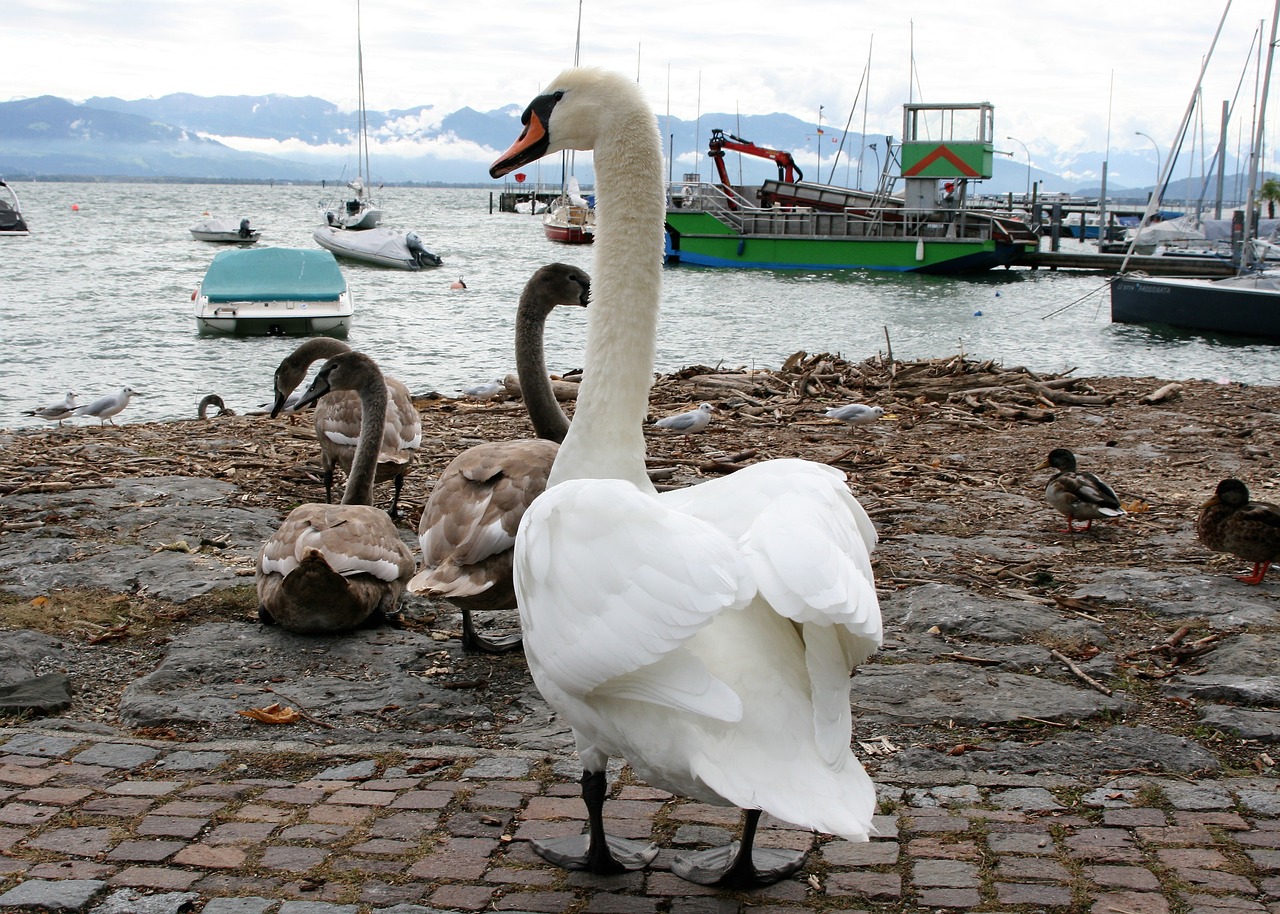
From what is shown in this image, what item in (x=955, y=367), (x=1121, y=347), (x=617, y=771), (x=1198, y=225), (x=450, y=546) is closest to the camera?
(x=617, y=771)

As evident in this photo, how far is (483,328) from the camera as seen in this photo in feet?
85.1

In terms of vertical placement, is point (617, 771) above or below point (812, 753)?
below

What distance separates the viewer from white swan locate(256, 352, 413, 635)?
4.47 meters

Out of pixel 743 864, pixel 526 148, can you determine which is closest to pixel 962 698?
pixel 743 864

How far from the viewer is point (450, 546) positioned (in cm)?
452

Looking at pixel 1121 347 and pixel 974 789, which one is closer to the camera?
pixel 974 789

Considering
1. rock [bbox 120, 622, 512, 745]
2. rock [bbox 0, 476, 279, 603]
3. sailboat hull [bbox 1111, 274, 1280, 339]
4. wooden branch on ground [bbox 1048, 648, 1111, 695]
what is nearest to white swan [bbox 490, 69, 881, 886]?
rock [bbox 120, 622, 512, 745]

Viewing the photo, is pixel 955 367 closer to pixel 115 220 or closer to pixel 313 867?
pixel 313 867

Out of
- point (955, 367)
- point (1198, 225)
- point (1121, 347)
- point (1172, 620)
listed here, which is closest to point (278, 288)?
point (955, 367)

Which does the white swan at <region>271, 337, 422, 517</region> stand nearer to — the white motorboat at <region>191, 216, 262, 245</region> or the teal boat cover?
the teal boat cover

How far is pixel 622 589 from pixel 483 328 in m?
24.0

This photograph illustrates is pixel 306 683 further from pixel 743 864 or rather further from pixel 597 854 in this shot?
pixel 743 864

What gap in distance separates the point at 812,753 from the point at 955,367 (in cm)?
961

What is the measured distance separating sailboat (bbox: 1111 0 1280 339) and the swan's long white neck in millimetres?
24412
